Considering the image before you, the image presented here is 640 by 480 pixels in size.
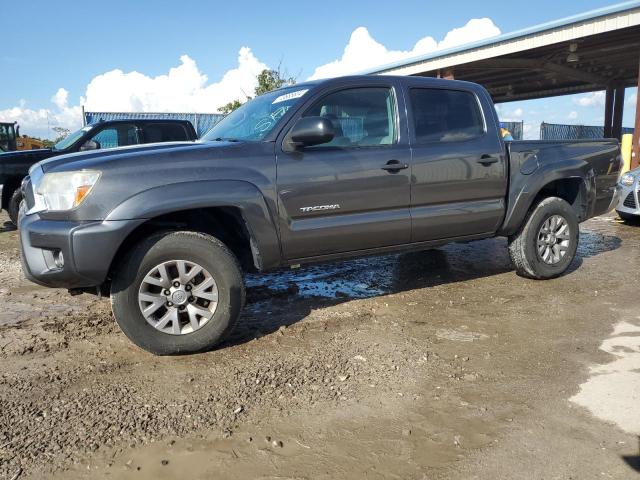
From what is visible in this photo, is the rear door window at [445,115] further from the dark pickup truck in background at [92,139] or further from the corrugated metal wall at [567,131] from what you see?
the corrugated metal wall at [567,131]

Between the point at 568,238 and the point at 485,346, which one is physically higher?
the point at 568,238

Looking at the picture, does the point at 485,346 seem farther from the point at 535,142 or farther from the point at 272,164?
the point at 535,142

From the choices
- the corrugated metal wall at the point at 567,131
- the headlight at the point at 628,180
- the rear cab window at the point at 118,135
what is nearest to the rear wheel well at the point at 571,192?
the headlight at the point at 628,180

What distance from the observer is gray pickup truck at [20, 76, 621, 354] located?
10.4 feet

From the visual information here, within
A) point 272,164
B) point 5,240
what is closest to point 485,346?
point 272,164

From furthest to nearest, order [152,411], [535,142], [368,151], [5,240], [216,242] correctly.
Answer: [5,240]
[535,142]
[368,151]
[216,242]
[152,411]

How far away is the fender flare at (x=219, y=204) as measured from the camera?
10.4 feet

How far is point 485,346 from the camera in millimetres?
3584

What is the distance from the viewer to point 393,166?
4.03 meters

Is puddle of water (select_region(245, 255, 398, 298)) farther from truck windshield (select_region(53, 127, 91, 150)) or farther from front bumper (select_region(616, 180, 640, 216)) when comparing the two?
front bumper (select_region(616, 180, 640, 216))

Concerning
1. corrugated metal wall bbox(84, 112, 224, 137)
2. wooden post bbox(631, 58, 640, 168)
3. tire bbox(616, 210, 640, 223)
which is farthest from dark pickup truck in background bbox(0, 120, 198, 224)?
corrugated metal wall bbox(84, 112, 224, 137)

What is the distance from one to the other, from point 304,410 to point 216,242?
1.33 meters

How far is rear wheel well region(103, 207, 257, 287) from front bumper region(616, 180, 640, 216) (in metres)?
6.97

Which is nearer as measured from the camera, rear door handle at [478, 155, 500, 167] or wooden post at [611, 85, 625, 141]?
rear door handle at [478, 155, 500, 167]
